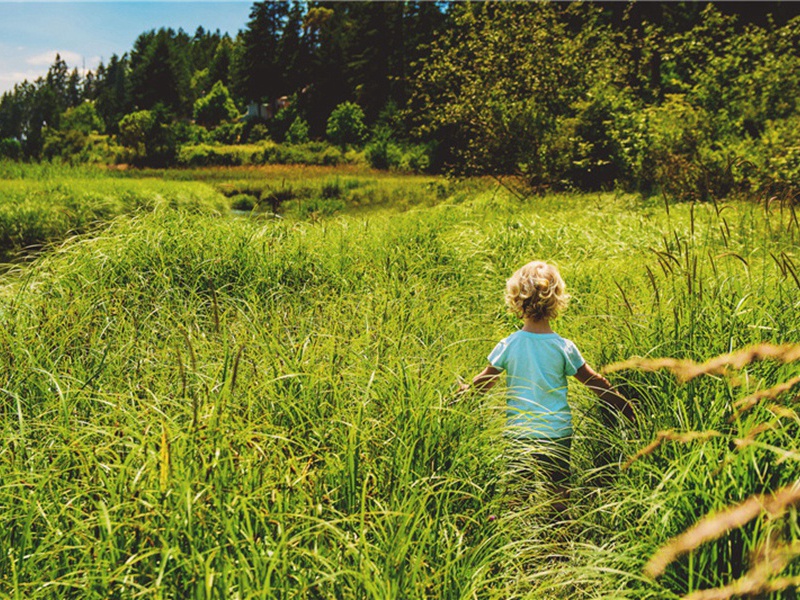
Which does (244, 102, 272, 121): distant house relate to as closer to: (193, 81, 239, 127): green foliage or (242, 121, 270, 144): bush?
(193, 81, 239, 127): green foliage

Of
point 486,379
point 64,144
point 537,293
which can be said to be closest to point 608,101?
point 537,293

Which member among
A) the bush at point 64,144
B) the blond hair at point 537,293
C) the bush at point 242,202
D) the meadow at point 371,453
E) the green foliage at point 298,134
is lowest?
the meadow at point 371,453

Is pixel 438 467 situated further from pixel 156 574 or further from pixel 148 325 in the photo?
pixel 148 325

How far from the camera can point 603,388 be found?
2.92m

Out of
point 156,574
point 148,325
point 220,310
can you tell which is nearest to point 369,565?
point 156,574

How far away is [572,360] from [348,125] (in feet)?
137

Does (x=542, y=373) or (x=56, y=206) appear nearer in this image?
(x=542, y=373)

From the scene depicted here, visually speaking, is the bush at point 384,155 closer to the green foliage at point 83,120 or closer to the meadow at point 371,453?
the meadow at point 371,453

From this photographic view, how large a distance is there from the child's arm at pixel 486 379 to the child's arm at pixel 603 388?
1.22 feet

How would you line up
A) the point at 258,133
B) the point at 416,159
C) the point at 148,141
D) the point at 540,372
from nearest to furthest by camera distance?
the point at 540,372 → the point at 416,159 → the point at 148,141 → the point at 258,133

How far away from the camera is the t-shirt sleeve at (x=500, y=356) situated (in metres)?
2.92

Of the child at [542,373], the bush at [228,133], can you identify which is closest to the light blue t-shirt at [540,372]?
the child at [542,373]

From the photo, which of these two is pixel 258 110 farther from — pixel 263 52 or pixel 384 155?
pixel 384 155

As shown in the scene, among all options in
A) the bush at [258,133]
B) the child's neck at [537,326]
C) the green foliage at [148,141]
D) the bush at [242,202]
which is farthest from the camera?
the bush at [258,133]
